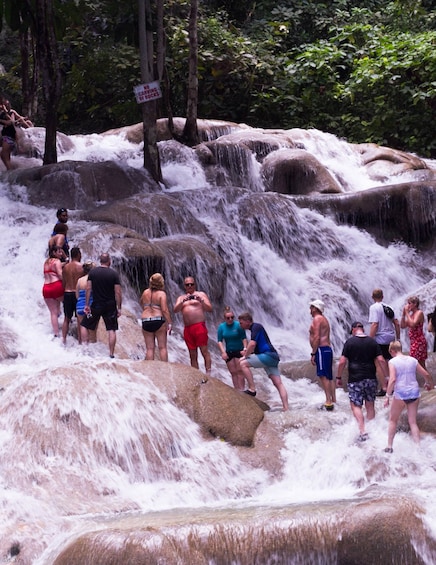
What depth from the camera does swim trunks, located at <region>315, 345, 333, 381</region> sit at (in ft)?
35.8

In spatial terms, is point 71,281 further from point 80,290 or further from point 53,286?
point 80,290

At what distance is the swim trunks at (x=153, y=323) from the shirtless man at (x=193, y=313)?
0.22 m

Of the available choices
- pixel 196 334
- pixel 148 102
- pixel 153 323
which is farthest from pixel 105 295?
pixel 148 102

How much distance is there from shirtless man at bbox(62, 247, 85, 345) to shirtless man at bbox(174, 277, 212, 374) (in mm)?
1584

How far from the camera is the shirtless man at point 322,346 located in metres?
10.8

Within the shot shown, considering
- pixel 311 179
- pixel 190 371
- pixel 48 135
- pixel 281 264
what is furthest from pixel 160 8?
pixel 190 371

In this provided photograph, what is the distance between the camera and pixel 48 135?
18.7 metres

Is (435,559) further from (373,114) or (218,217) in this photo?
(373,114)

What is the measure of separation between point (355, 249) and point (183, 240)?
13.6 feet

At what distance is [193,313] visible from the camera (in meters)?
11.7

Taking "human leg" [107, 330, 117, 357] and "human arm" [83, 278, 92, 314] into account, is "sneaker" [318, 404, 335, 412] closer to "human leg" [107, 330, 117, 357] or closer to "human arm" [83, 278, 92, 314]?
"human leg" [107, 330, 117, 357]

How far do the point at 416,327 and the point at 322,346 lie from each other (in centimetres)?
140

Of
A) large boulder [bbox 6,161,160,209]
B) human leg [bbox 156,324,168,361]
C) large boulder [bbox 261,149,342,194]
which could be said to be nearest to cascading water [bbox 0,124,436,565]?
human leg [bbox 156,324,168,361]

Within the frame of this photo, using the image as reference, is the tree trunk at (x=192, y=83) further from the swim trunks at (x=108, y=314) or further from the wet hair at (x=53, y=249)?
the swim trunks at (x=108, y=314)
